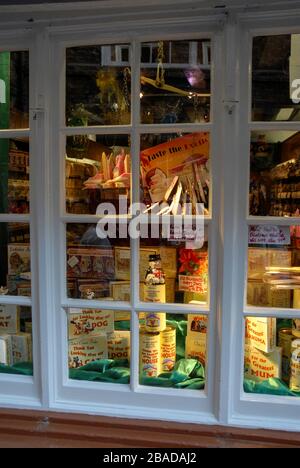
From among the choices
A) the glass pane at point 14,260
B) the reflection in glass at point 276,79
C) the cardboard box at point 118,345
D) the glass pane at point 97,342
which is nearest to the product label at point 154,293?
the glass pane at point 97,342

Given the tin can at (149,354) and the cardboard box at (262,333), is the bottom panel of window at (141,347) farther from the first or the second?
the cardboard box at (262,333)

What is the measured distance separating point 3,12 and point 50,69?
327mm

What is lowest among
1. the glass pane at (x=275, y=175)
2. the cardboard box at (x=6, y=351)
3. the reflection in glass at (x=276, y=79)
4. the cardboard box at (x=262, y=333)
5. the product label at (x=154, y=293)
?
the cardboard box at (x=6, y=351)

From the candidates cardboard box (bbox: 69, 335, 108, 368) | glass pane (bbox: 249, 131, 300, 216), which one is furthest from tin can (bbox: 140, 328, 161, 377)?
glass pane (bbox: 249, 131, 300, 216)

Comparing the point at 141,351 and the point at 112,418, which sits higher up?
the point at 141,351

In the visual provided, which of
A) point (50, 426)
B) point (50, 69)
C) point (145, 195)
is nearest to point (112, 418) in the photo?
point (50, 426)

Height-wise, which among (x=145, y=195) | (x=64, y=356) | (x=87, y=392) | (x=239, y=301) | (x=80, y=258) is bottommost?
(x=87, y=392)

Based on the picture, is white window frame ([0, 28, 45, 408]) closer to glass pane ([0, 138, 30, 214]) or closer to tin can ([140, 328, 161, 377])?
glass pane ([0, 138, 30, 214])

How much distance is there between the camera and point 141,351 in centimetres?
201

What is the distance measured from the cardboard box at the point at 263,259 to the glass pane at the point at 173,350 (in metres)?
0.34

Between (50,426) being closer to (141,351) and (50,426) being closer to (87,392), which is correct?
(87,392)

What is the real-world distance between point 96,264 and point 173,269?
41 cm

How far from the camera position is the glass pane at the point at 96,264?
2002mm

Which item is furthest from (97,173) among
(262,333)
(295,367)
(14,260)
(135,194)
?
(295,367)
